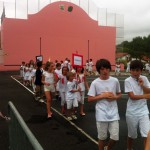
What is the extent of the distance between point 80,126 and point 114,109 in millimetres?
3075

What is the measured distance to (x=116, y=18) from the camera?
45.2 m

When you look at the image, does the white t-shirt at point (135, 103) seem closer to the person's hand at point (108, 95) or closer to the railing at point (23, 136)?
the person's hand at point (108, 95)

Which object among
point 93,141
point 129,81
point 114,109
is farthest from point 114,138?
point 93,141

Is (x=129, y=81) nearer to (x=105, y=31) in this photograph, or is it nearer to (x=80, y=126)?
(x=80, y=126)

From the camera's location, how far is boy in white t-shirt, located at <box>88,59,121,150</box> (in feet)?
15.7

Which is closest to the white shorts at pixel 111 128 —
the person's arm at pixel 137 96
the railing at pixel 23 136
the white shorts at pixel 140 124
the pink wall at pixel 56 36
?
A: the white shorts at pixel 140 124

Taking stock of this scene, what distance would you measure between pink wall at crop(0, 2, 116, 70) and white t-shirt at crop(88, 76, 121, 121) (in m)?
33.6

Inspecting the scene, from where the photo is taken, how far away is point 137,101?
16.5ft

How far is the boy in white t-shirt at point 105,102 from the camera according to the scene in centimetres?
479

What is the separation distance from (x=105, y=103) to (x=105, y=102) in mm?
15

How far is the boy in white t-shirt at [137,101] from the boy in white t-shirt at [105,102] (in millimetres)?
290

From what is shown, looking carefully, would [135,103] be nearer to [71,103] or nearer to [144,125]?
[144,125]

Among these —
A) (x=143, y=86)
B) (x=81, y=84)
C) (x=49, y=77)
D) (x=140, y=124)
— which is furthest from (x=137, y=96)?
(x=49, y=77)

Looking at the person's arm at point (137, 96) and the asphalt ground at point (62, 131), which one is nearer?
the person's arm at point (137, 96)
